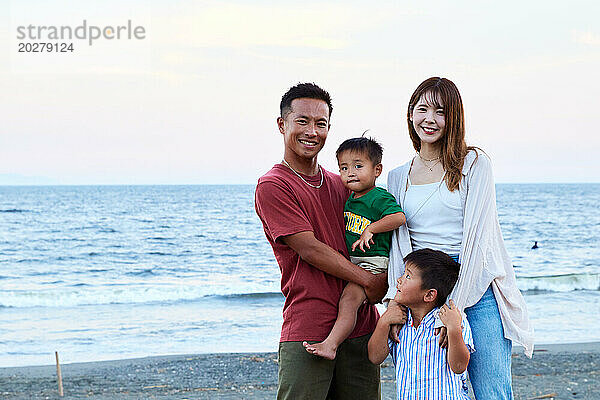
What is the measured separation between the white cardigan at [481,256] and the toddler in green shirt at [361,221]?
0.29 feet

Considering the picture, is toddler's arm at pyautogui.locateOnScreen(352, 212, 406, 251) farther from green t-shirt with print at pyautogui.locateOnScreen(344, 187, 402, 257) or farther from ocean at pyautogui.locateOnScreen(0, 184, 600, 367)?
ocean at pyautogui.locateOnScreen(0, 184, 600, 367)

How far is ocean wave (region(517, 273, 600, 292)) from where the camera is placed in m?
15.8

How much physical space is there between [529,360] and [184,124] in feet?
68.0

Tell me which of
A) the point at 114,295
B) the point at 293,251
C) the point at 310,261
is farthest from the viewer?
the point at 114,295

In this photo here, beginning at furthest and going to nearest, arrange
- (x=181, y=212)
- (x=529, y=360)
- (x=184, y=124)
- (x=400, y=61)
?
(x=181, y=212) → (x=184, y=124) → (x=400, y=61) → (x=529, y=360)

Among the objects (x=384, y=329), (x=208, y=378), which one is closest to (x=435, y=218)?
(x=384, y=329)

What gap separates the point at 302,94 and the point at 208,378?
503cm

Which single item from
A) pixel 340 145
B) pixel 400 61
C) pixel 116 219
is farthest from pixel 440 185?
pixel 116 219

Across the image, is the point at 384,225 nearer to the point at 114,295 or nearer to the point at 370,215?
the point at 370,215

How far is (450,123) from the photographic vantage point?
9.70 feet

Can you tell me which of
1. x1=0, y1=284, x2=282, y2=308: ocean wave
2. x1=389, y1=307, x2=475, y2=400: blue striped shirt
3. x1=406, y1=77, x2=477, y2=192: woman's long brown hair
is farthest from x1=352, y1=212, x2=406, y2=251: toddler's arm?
x1=0, y1=284, x2=282, y2=308: ocean wave

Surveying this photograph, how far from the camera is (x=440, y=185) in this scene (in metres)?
2.97

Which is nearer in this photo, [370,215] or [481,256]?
[481,256]

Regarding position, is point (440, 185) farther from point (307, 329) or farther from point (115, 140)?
point (115, 140)
